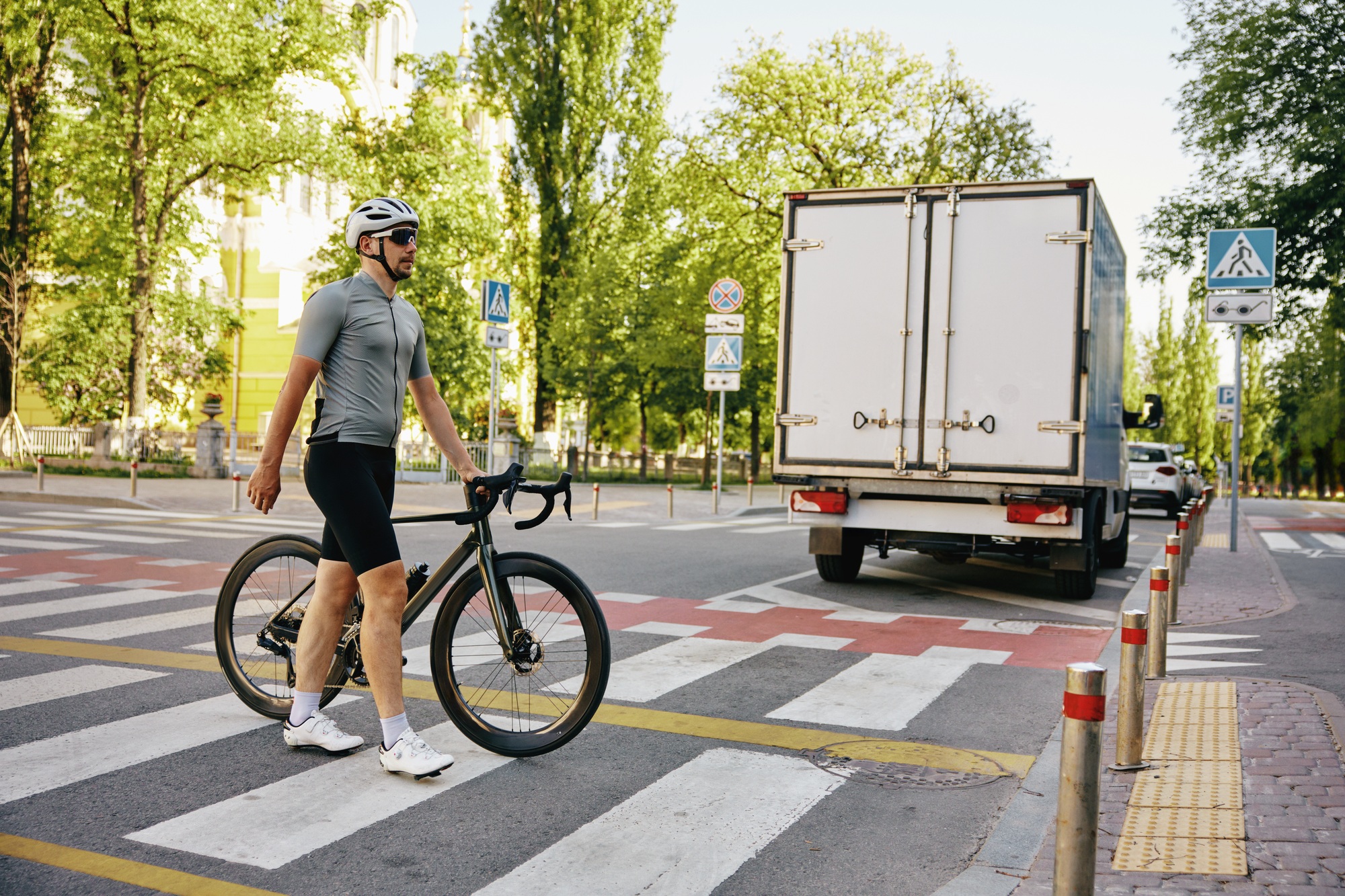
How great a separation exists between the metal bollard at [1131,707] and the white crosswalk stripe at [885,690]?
1.08 meters

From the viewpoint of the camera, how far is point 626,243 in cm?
3747

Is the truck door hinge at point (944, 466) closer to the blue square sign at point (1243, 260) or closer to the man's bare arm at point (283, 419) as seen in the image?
the blue square sign at point (1243, 260)

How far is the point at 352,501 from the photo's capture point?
4.45 meters

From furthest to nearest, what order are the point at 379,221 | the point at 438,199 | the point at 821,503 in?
the point at 438,199, the point at 821,503, the point at 379,221

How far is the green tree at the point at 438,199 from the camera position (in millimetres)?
34062

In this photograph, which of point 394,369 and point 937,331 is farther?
point 937,331

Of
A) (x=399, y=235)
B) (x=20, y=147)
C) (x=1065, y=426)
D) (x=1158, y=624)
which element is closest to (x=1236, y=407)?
(x=1065, y=426)

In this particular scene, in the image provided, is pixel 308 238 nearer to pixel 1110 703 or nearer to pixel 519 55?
pixel 519 55

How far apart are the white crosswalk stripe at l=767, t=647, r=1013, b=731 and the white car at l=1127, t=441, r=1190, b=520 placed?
68.1 ft

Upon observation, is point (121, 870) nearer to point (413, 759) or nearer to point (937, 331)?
point (413, 759)

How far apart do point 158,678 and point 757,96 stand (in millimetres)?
34116

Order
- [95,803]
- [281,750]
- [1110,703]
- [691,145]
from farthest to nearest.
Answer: [691,145] → [1110,703] → [281,750] → [95,803]

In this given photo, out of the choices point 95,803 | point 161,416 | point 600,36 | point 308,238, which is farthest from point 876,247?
point 308,238

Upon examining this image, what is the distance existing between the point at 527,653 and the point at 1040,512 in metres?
6.04
